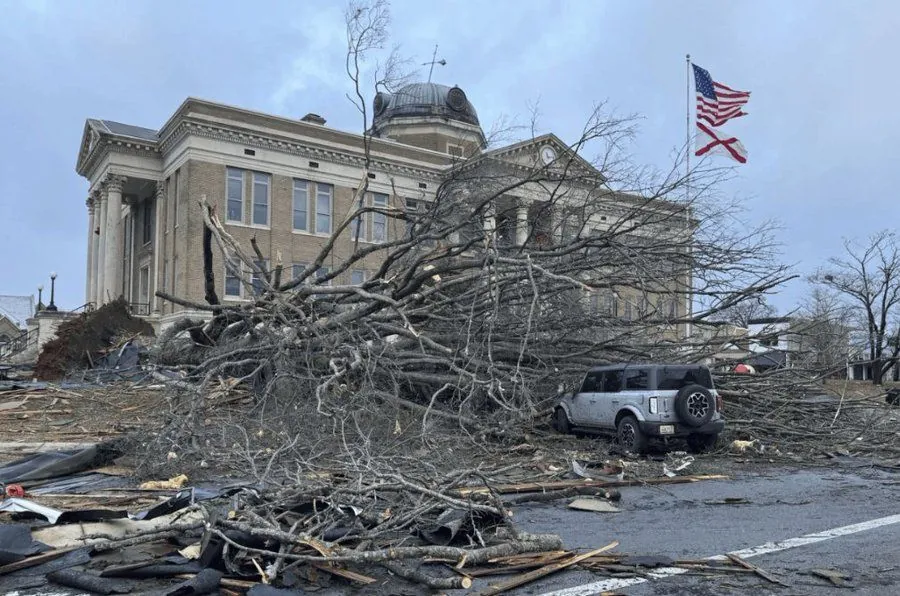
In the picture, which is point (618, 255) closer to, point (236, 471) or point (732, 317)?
point (732, 317)

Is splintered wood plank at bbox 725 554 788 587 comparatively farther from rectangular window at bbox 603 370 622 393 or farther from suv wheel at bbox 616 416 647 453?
rectangular window at bbox 603 370 622 393

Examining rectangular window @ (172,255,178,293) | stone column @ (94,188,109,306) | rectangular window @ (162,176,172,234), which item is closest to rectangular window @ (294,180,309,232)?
rectangular window @ (172,255,178,293)

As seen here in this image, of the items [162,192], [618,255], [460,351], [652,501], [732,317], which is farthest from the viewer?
[162,192]

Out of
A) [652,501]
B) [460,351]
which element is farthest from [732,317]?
[652,501]

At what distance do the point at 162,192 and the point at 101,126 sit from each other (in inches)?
190

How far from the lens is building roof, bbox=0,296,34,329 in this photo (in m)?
88.0

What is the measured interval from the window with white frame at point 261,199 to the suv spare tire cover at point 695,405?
2995 centimetres

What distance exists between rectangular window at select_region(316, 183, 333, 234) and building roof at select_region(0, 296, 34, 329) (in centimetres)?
6374

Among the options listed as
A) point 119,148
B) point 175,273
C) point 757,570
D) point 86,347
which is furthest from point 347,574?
point 119,148

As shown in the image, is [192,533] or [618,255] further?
[618,255]

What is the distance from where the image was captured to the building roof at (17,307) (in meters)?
88.0

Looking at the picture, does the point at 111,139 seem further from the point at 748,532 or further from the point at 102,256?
the point at 748,532

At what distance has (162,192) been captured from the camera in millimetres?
39031

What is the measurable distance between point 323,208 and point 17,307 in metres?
70.5
